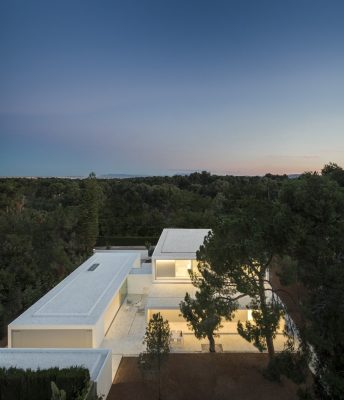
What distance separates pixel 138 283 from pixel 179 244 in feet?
11.0

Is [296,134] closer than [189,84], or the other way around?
[189,84]

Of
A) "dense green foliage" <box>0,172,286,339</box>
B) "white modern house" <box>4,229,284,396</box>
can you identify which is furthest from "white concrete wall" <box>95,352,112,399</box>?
"dense green foliage" <box>0,172,286,339</box>

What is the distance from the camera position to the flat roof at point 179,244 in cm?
1636

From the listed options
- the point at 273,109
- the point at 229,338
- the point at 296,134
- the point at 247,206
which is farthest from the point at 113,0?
the point at 229,338

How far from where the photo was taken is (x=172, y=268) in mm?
16625

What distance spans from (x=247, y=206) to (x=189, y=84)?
14.7m

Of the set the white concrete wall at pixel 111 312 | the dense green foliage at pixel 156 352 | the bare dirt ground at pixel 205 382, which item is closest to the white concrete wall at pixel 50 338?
the white concrete wall at pixel 111 312

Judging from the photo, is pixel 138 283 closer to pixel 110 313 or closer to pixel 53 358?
pixel 110 313

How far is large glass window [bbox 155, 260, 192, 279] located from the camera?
16.5 m

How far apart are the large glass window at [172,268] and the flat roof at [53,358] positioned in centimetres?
724

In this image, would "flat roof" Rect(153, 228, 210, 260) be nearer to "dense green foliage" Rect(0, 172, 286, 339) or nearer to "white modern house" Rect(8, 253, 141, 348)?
"dense green foliage" Rect(0, 172, 286, 339)

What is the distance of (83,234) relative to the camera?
27562 millimetres

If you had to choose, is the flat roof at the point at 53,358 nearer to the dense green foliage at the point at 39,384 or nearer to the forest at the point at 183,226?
the dense green foliage at the point at 39,384

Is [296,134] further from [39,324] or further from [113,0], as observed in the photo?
[39,324]
